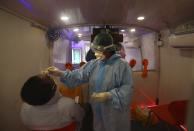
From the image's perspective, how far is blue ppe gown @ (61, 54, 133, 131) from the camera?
35.7 inches

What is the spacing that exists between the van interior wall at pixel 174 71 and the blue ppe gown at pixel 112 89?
131cm

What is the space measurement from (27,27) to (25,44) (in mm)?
245

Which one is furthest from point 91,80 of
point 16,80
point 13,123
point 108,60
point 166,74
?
point 166,74

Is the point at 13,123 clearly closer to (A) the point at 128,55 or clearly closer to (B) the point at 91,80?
(B) the point at 91,80

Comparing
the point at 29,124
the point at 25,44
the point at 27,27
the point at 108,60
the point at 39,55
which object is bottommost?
the point at 29,124

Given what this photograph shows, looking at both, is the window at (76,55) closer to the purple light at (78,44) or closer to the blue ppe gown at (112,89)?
the purple light at (78,44)

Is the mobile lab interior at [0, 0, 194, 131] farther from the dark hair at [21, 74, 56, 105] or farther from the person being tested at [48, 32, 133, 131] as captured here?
the dark hair at [21, 74, 56, 105]

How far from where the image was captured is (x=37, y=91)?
789 mm

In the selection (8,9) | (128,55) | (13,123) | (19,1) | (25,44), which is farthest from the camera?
(128,55)

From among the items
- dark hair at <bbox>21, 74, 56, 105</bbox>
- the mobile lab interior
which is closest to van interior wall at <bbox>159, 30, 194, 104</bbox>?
the mobile lab interior

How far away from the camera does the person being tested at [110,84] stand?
3.00ft

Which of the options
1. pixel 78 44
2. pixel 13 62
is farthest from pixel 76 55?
pixel 13 62

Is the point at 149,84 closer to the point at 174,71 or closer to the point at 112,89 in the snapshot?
the point at 174,71

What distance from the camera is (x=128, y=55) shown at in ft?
9.15
